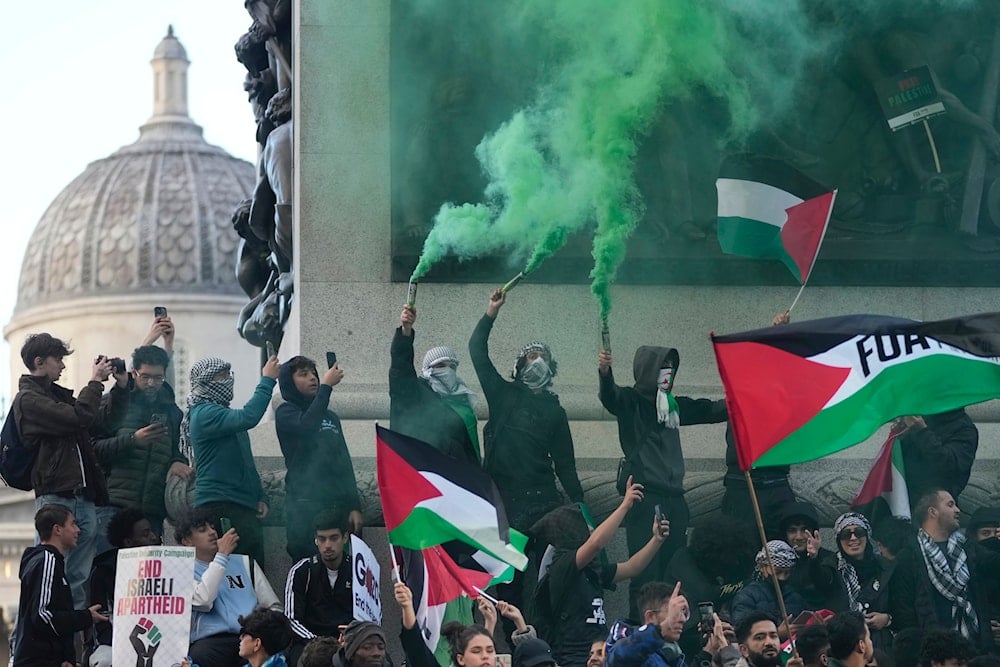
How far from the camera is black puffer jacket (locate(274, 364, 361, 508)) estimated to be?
637 inches

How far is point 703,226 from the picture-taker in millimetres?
18609

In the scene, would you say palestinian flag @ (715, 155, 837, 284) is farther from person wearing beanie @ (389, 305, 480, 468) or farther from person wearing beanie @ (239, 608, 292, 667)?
person wearing beanie @ (239, 608, 292, 667)

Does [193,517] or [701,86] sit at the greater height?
[701,86]

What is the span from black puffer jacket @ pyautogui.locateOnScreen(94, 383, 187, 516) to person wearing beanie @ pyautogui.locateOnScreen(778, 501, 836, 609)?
3928 millimetres

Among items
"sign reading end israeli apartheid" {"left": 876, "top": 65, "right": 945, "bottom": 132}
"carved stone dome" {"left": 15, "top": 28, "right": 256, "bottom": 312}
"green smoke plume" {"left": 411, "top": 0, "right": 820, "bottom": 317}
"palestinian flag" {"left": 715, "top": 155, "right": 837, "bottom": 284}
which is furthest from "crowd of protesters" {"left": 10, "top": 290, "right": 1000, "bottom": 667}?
"carved stone dome" {"left": 15, "top": 28, "right": 256, "bottom": 312}

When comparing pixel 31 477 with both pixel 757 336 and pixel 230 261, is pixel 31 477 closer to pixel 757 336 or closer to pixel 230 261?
pixel 757 336

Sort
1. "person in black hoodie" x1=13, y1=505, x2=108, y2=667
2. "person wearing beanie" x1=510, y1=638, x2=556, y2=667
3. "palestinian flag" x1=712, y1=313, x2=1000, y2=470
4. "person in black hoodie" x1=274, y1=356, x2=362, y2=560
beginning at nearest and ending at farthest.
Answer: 1. "person wearing beanie" x1=510, y1=638, x2=556, y2=667
2. "palestinian flag" x1=712, y1=313, x2=1000, y2=470
3. "person in black hoodie" x1=13, y1=505, x2=108, y2=667
4. "person in black hoodie" x1=274, y1=356, x2=362, y2=560

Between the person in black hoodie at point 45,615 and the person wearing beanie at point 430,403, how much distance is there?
2.58 metres

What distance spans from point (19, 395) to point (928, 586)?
18.0ft

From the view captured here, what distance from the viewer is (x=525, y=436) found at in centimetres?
1634

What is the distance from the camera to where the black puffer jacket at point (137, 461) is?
655 inches

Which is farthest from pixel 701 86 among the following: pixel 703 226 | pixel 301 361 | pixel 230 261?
pixel 230 261

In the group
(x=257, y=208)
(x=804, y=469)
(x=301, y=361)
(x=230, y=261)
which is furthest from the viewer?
(x=230, y=261)

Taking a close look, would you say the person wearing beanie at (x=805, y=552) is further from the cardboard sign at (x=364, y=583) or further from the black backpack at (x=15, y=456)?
the black backpack at (x=15, y=456)
